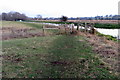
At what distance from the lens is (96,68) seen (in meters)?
5.64

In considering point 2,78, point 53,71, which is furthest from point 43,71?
point 2,78

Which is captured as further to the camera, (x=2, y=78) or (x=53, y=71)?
(x=53, y=71)

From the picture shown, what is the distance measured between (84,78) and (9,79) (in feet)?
7.10

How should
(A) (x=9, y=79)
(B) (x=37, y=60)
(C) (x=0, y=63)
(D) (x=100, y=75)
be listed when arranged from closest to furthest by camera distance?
(A) (x=9, y=79), (D) (x=100, y=75), (C) (x=0, y=63), (B) (x=37, y=60)

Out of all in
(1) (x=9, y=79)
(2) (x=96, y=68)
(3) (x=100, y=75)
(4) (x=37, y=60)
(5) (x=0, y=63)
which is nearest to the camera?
(1) (x=9, y=79)

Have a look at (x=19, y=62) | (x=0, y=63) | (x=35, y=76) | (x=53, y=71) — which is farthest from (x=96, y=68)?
(x=0, y=63)

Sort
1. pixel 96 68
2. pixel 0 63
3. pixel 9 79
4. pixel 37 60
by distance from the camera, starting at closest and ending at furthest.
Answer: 1. pixel 9 79
2. pixel 96 68
3. pixel 0 63
4. pixel 37 60

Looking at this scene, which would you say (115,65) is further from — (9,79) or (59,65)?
(9,79)

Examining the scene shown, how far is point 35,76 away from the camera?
477cm

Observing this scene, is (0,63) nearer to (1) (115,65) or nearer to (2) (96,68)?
(2) (96,68)

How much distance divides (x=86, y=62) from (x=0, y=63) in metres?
3.33

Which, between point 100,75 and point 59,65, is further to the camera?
point 59,65

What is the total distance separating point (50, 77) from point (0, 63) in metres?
2.46

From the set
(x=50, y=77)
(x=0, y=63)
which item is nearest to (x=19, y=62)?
(x=0, y=63)
